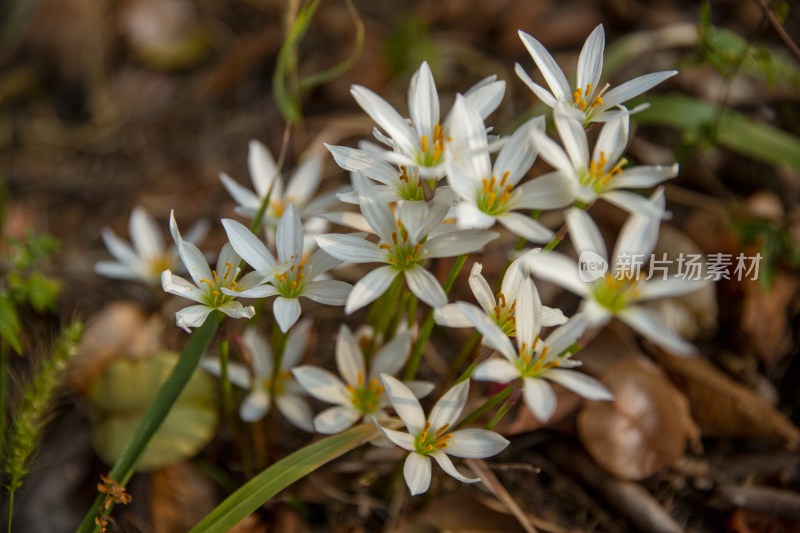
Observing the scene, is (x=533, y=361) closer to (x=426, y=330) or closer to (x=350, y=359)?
(x=426, y=330)

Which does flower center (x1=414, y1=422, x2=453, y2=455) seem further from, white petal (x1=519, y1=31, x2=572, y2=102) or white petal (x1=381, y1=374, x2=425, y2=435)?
white petal (x1=519, y1=31, x2=572, y2=102)

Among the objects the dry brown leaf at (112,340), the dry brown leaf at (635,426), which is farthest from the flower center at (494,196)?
the dry brown leaf at (112,340)

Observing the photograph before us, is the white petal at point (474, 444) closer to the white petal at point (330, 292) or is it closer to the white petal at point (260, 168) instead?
the white petal at point (330, 292)

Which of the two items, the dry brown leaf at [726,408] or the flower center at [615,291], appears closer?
the flower center at [615,291]

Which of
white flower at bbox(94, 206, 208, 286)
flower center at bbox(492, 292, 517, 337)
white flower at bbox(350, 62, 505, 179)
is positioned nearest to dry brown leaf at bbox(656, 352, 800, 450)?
flower center at bbox(492, 292, 517, 337)

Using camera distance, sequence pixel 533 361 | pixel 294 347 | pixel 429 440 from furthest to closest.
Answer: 1. pixel 294 347
2. pixel 429 440
3. pixel 533 361

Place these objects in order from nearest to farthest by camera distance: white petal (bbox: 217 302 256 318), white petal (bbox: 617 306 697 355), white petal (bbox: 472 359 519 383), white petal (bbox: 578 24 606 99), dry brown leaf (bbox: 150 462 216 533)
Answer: white petal (bbox: 617 306 697 355) < white petal (bbox: 472 359 519 383) < white petal (bbox: 217 302 256 318) < white petal (bbox: 578 24 606 99) < dry brown leaf (bbox: 150 462 216 533)

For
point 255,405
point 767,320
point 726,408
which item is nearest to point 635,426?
point 726,408
